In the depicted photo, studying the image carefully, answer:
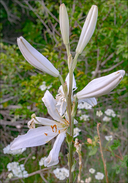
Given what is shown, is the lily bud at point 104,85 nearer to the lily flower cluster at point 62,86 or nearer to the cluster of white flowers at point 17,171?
the lily flower cluster at point 62,86

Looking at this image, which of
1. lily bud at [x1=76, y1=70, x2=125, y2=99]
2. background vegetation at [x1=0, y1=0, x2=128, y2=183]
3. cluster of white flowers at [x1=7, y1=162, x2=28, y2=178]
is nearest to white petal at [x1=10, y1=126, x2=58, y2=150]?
lily bud at [x1=76, y1=70, x2=125, y2=99]

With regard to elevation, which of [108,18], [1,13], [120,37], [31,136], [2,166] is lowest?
[2,166]

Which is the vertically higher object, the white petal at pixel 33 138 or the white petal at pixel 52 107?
the white petal at pixel 52 107

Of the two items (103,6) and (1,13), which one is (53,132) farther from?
(1,13)

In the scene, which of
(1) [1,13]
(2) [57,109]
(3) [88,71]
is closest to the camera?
(2) [57,109]

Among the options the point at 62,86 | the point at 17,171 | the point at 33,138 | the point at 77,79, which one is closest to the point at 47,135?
the point at 33,138

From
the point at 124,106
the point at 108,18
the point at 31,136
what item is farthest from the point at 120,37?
the point at 31,136

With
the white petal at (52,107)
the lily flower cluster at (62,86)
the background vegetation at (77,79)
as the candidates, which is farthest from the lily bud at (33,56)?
the background vegetation at (77,79)
